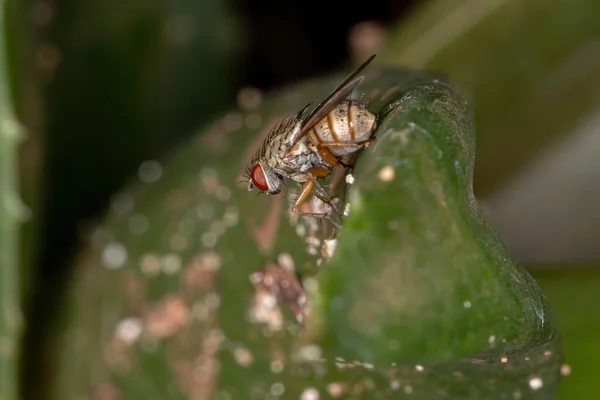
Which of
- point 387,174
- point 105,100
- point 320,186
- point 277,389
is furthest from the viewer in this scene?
point 105,100

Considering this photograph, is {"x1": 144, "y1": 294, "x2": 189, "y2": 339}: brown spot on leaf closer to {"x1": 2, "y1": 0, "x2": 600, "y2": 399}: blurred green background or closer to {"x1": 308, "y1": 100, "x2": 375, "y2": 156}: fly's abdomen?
{"x1": 2, "y1": 0, "x2": 600, "y2": 399}: blurred green background

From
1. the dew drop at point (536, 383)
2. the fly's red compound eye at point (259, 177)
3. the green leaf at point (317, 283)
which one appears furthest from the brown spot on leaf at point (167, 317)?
the dew drop at point (536, 383)

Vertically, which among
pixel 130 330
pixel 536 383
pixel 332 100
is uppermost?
pixel 332 100

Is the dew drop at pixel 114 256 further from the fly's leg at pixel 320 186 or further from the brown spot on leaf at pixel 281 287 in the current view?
the fly's leg at pixel 320 186

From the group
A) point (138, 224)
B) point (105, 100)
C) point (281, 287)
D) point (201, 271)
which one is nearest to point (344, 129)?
point (281, 287)

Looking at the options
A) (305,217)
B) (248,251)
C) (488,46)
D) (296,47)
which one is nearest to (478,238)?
(305,217)

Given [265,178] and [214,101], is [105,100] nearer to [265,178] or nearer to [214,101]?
[214,101]
